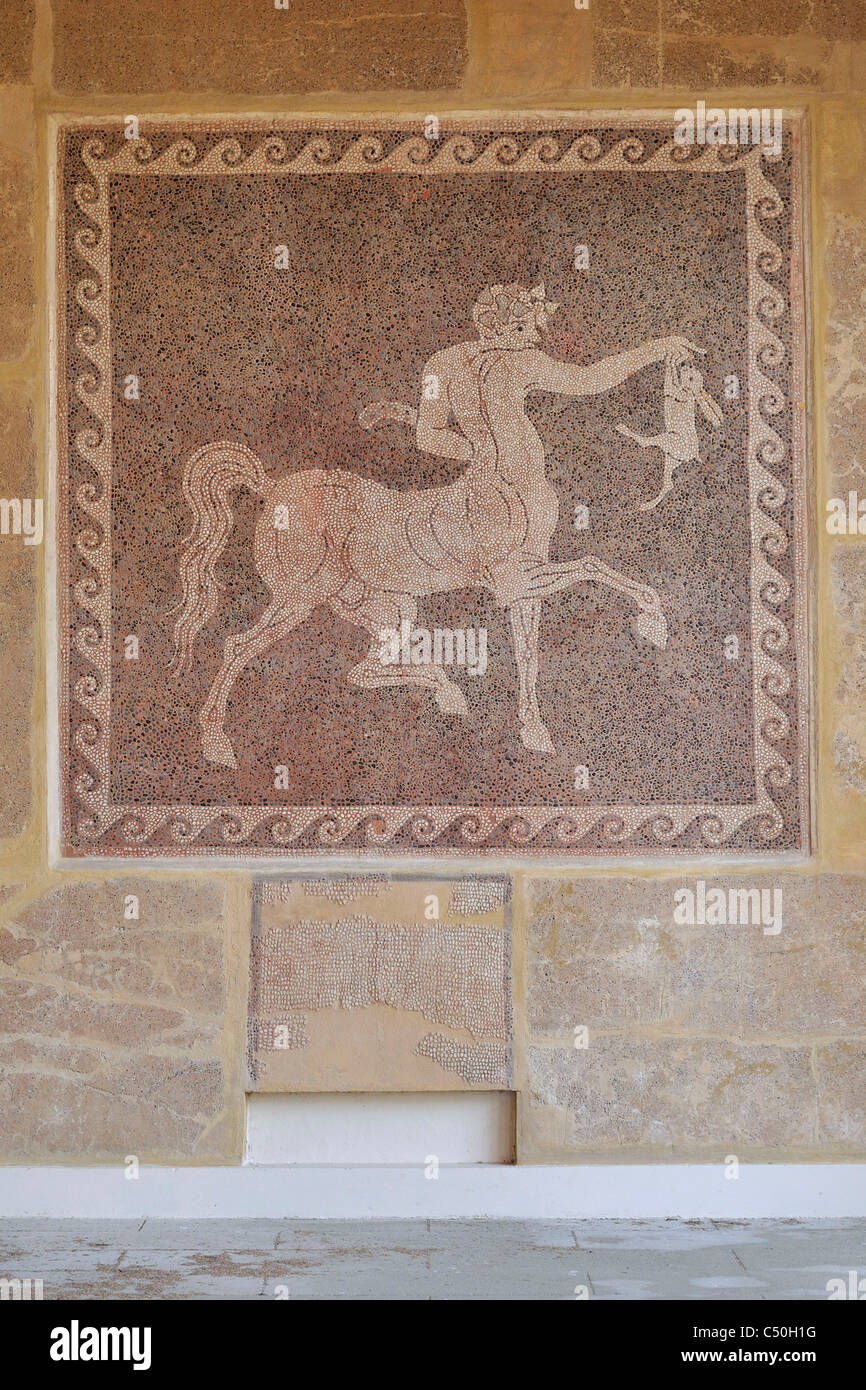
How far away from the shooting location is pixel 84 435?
323 cm

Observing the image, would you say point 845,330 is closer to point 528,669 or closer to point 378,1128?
point 528,669

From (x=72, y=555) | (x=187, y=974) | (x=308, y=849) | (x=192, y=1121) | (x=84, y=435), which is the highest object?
(x=84, y=435)

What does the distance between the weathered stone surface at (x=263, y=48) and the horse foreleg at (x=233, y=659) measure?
4.00 ft

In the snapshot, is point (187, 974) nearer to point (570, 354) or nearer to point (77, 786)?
point (77, 786)

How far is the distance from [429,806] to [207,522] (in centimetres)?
83

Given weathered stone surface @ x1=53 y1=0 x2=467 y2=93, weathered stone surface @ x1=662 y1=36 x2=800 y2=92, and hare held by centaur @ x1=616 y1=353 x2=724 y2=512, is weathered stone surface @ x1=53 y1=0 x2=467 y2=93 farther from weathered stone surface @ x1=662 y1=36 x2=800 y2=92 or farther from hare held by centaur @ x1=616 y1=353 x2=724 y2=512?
hare held by centaur @ x1=616 y1=353 x2=724 y2=512

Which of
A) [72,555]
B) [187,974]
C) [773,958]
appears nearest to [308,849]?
[187,974]

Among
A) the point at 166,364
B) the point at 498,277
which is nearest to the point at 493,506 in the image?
the point at 498,277

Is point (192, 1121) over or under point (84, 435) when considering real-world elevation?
under

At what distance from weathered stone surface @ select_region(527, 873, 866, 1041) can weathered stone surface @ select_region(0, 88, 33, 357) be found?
176 centimetres

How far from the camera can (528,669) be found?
126 inches

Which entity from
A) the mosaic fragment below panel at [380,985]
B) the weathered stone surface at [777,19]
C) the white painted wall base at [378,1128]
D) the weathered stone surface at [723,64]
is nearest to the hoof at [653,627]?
the mosaic fragment below panel at [380,985]

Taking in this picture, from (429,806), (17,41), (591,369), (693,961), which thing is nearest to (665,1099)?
(693,961)

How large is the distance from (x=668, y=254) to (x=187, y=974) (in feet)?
6.54
